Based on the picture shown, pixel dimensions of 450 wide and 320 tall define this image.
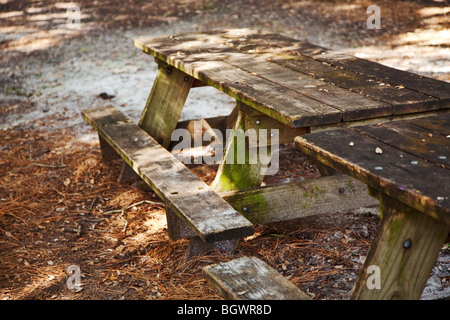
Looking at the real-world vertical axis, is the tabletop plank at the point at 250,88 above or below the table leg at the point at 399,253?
above

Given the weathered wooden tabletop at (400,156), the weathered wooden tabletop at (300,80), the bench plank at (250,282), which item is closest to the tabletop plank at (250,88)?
the weathered wooden tabletop at (300,80)

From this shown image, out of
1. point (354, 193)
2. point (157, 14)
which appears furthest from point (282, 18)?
point (354, 193)

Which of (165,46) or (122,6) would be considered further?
(122,6)

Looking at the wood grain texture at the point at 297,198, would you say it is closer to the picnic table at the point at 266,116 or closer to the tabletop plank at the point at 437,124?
the picnic table at the point at 266,116

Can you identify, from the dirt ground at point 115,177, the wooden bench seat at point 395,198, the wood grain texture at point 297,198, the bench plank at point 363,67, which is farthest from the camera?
the wood grain texture at point 297,198

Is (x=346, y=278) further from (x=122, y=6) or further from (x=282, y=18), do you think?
(x=122, y=6)

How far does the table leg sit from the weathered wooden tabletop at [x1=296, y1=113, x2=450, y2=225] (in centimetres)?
14

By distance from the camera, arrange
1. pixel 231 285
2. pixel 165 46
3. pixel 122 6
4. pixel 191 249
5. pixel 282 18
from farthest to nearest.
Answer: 1. pixel 122 6
2. pixel 282 18
3. pixel 165 46
4. pixel 191 249
5. pixel 231 285

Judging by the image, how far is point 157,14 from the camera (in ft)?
32.9

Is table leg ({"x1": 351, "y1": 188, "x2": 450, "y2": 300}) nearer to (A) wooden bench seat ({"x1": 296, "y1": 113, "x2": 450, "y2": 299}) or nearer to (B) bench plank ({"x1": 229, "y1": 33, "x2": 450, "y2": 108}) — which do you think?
(A) wooden bench seat ({"x1": 296, "y1": 113, "x2": 450, "y2": 299})

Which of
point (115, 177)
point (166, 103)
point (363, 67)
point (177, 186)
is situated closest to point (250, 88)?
point (177, 186)

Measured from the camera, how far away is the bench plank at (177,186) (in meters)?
2.38

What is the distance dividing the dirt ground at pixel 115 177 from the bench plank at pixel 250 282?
1.84ft

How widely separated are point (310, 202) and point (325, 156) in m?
1.12
